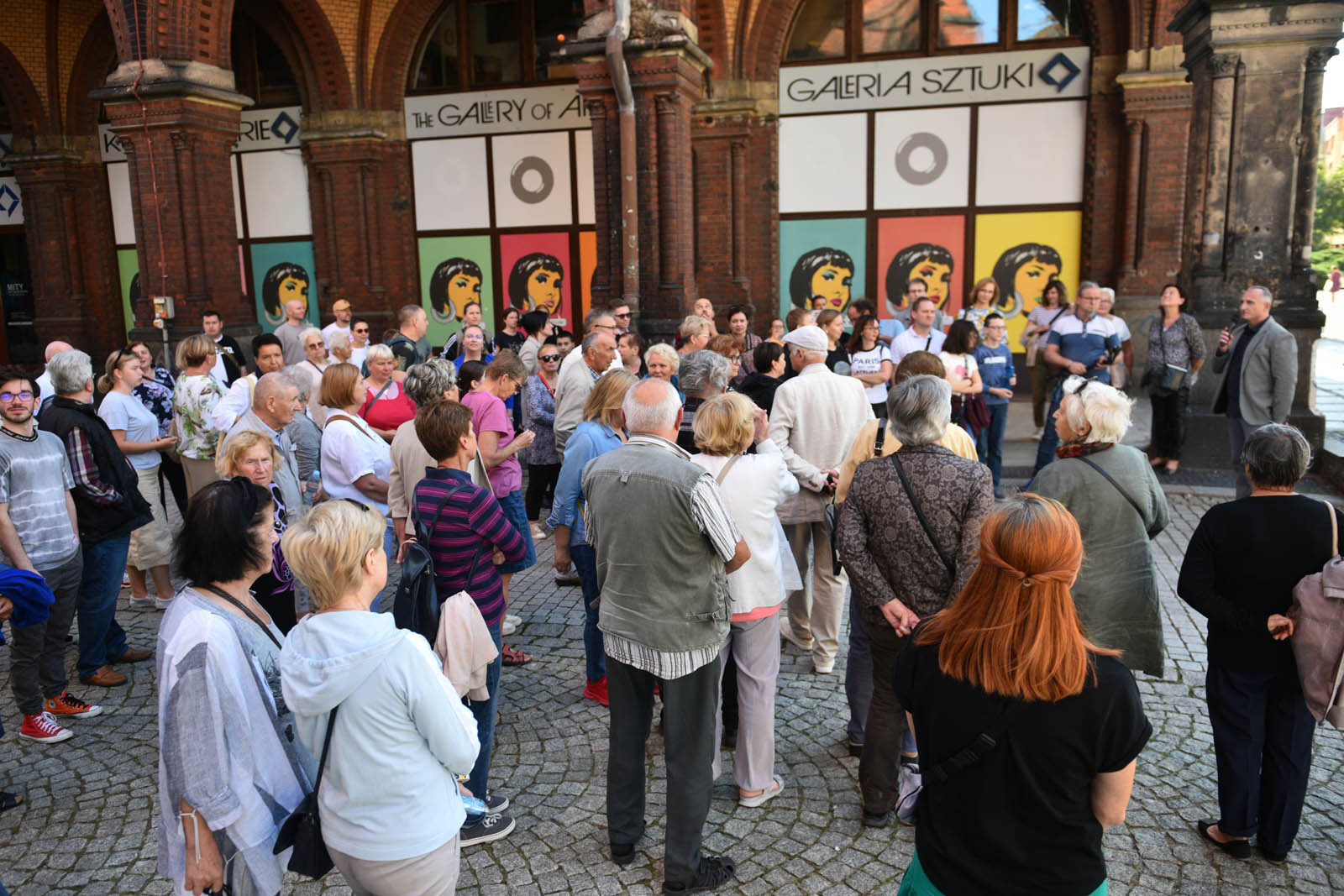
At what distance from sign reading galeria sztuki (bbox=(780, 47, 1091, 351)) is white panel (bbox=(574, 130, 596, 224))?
2.96 metres

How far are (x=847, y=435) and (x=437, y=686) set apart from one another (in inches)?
125

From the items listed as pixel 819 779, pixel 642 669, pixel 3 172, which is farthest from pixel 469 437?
pixel 3 172

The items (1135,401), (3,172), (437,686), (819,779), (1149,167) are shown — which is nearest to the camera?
(437,686)

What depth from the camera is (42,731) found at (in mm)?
4637

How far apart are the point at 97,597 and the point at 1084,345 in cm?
748

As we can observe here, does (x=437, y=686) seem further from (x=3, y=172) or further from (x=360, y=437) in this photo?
(x=3, y=172)

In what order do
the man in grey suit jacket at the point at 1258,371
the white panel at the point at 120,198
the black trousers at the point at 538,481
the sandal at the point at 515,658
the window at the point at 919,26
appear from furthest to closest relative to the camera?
1. the white panel at the point at 120,198
2. the window at the point at 919,26
3. the black trousers at the point at 538,481
4. the man in grey suit jacket at the point at 1258,371
5. the sandal at the point at 515,658

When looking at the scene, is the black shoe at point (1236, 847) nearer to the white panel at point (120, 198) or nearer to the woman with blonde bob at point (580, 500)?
the woman with blonde bob at point (580, 500)

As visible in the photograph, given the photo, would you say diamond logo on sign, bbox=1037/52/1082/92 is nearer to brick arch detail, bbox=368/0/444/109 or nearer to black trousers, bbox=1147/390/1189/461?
black trousers, bbox=1147/390/1189/461

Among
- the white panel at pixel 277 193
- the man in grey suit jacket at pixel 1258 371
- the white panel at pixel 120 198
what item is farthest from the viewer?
the white panel at pixel 120 198

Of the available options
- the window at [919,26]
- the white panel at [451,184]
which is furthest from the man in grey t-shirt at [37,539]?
the window at [919,26]

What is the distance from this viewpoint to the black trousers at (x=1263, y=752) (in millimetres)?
3381

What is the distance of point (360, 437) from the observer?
5.02 metres

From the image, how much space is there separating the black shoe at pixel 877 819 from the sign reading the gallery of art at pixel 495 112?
1298 cm
